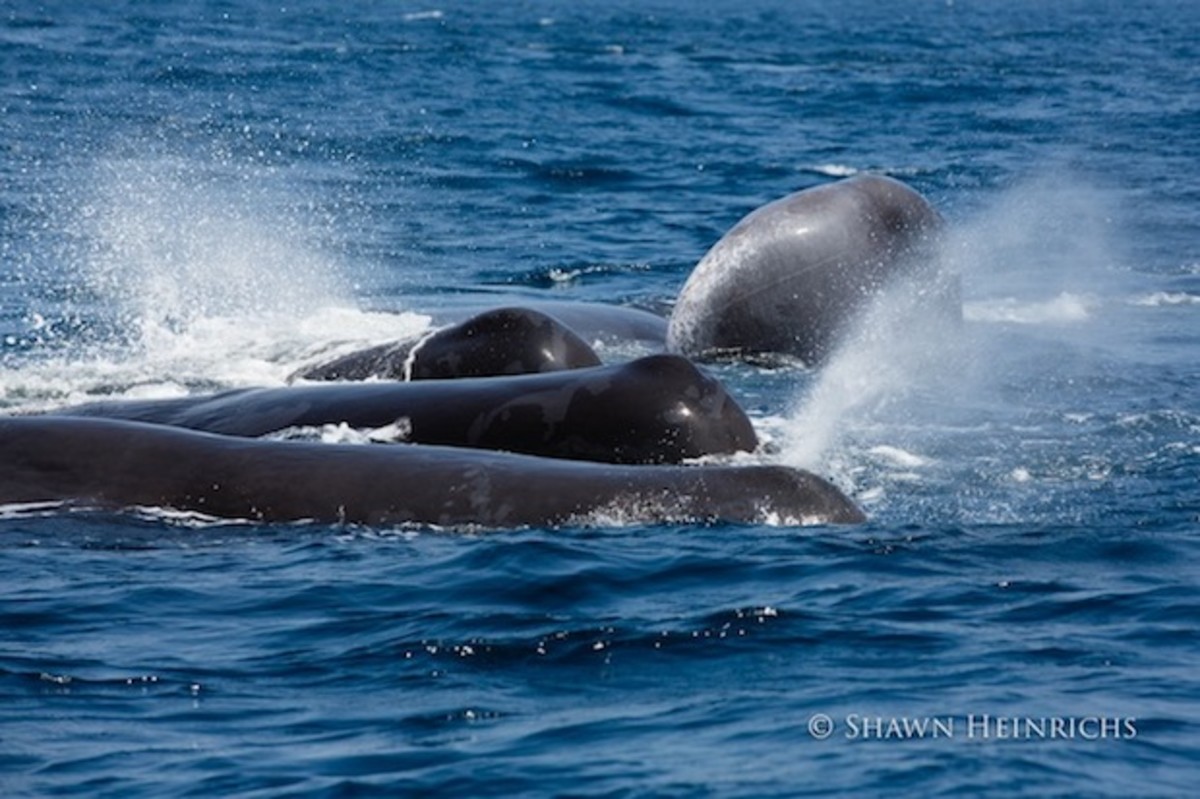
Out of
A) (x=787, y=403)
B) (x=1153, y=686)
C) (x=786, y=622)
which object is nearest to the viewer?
(x=1153, y=686)

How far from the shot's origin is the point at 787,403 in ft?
55.6

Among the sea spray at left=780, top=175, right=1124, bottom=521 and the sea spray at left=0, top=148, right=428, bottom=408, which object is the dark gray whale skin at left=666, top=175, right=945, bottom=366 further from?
the sea spray at left=0, top=148, right=428, bottom=408

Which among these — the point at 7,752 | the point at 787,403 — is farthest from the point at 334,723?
the point at 787,403

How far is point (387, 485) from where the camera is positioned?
12.2 m

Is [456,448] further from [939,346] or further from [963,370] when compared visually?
[939,346]

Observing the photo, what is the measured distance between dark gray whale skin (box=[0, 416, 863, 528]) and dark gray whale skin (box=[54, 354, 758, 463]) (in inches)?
29.7

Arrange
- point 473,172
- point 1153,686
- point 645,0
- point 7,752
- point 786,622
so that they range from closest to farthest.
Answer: point 7,752
point 1153,686
point 786,622
point 473,172
point 645,0

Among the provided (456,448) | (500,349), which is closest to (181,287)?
(500,349)

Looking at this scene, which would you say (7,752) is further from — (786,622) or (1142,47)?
(1142,47)

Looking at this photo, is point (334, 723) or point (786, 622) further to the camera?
point (786, 622)

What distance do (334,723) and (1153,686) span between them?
3.09m

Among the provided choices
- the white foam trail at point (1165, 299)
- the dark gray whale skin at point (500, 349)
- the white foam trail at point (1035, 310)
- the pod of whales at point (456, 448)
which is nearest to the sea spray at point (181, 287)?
the dark gray whale skin at point (500, 349)

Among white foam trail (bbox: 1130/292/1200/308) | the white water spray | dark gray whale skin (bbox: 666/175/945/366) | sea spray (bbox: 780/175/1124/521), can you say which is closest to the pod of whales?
sea spray (bbox: 780/175/1124/521)

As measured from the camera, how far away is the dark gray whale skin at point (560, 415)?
43.4ft
